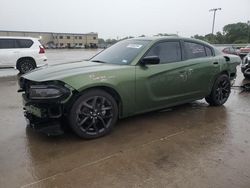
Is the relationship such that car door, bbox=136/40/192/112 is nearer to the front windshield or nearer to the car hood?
the front windshield

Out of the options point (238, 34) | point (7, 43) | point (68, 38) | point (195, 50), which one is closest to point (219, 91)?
point (195, 50)

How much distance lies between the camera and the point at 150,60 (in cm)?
462

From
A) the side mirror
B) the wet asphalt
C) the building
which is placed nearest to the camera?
the wet asphalt

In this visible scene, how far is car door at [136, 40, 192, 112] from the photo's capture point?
4.66 meters

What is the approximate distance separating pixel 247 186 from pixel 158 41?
2913 mm

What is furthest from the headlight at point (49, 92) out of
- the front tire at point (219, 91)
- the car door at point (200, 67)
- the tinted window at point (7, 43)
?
the tinted window at point (7, 43)

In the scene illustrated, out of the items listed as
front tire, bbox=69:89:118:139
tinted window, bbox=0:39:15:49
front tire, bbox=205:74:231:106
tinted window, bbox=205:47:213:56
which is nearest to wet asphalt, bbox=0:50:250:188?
front tire, bbox=69:89:118:139

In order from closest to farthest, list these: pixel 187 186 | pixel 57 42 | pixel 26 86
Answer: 1. pixel 187 186
2. pixel 26 86
3. pixel 57 42

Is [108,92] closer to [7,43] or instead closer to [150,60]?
[150,60]

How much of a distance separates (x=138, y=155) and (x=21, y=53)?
986 cm

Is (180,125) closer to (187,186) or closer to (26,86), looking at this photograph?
(187,186)

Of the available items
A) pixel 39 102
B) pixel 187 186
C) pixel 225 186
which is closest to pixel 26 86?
pixel 39 102

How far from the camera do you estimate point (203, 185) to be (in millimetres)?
2971

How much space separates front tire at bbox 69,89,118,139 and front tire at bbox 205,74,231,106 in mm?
2686
